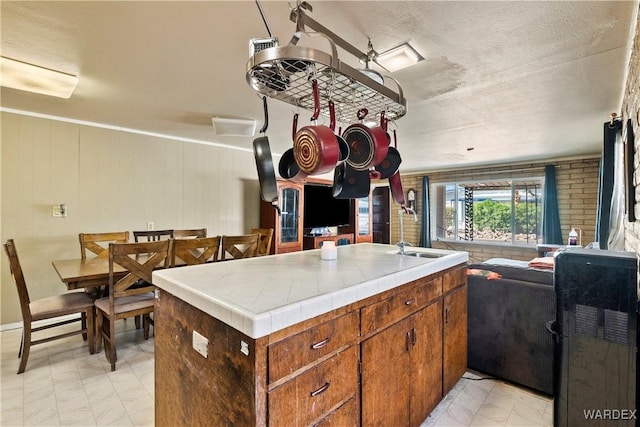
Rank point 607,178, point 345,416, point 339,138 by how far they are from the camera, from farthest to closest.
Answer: point 607,178 < point 339,138 < point 345,416

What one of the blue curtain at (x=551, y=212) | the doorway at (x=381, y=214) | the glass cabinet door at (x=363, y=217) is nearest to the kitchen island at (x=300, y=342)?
the glass cabinet door at (x=363, y=217)

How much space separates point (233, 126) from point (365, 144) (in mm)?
2118

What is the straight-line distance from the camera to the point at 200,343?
1109 mm

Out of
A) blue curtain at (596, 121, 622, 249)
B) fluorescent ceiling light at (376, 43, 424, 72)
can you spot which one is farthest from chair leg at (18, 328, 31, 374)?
blue curtain at (596, 121, 622, 249)

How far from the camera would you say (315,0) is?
55.6 inches

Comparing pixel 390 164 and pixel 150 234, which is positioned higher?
pixel 390 164

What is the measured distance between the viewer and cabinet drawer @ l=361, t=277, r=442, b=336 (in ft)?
4.28

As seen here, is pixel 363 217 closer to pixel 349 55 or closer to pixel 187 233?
pixel 187 233

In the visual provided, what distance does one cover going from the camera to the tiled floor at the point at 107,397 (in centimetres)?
182

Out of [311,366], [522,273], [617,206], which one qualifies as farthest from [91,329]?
[617,206]

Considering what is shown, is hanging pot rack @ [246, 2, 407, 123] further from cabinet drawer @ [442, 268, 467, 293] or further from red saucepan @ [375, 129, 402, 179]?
cabinet drawer @ [442, 268, 467, 293]

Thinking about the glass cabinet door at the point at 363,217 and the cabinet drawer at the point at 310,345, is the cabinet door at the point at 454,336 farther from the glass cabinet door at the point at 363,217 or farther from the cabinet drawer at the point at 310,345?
the glass cabinet door at the point at 363,217

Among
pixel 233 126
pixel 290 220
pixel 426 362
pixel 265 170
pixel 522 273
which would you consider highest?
pixel 233 126

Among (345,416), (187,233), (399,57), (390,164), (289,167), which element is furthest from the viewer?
(187,233)
